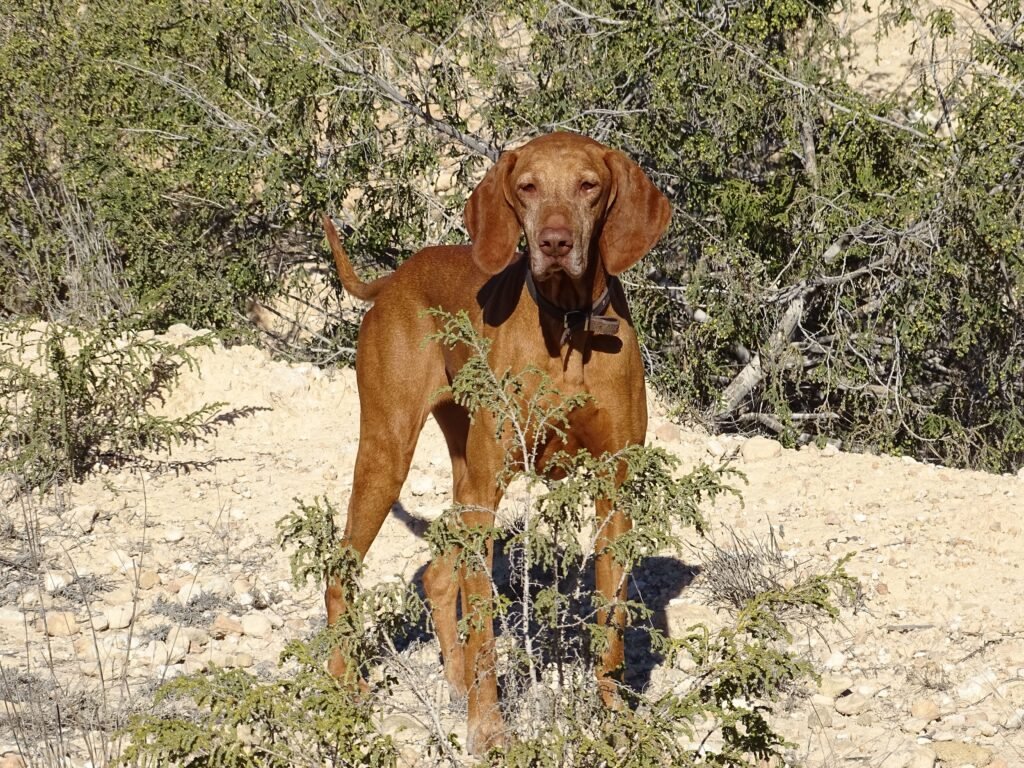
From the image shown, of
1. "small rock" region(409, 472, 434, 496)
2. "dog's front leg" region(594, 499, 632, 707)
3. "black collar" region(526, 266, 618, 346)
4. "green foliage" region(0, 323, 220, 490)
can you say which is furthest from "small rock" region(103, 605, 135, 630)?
"black collar" region(526, 266, 618, 346)

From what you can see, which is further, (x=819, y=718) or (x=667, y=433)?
(x=667, y=433)

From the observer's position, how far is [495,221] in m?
4.46

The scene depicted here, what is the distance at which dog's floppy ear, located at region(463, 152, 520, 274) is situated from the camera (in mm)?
4438

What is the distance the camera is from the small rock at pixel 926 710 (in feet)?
15.0

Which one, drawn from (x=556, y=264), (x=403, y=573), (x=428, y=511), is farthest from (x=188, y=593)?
(x=556, y=264)

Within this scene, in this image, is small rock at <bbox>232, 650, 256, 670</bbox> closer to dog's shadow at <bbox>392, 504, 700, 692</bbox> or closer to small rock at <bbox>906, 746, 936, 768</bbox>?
dog's shadow at <bbox>392, 504, 700, 692</bbox>

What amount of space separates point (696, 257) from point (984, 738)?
15.3 feet

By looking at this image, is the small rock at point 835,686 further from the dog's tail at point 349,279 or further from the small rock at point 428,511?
the small rock at point 428,511

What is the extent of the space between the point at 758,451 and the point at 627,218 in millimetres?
2874

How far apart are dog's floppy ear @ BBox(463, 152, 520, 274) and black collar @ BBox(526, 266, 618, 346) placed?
167mm

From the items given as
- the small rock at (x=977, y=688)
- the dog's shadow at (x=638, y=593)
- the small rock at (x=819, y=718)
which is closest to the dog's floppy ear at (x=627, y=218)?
the dog's shadow at (x=638, y=593)

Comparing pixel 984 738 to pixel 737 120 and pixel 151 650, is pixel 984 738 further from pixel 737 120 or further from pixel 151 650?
pixel 737 120

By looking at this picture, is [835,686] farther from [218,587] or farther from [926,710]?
[218,587]

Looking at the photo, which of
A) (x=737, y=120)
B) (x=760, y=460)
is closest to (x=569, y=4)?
(x=737, y=120)
